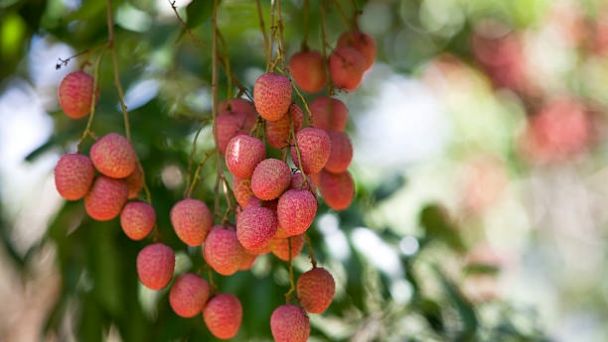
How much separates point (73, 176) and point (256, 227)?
17 centimetres

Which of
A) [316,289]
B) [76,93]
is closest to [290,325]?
[316,289]

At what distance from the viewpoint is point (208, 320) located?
601mm

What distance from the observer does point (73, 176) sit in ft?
1.98

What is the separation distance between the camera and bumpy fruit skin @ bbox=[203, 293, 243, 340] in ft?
1.96

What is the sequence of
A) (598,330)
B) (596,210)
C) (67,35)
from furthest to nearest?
(598,330)
(596,210)
(67,35)

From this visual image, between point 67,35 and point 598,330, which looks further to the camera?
point 598,330

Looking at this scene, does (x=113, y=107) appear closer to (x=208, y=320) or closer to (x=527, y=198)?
(x=208, y=320)

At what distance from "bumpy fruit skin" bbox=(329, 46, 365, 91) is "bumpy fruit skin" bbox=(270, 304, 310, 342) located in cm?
19

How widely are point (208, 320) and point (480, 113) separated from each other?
1549 millimetres

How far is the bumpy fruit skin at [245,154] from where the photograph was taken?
0.52 metres

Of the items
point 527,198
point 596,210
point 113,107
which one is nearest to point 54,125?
point 113,107

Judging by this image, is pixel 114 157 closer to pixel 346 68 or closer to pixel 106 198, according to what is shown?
pixel 106 198

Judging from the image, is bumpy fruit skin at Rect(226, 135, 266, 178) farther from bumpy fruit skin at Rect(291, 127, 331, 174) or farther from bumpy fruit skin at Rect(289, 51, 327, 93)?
bumpy fruit skin at Rect(289, 51, 327, 93)

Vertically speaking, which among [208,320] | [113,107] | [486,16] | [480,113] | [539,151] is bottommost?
[539,151]
